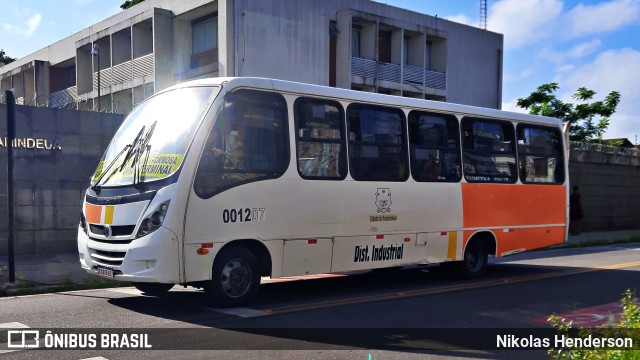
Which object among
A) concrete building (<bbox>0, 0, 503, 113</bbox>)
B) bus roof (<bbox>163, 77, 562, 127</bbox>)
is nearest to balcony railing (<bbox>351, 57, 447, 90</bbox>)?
concrete building (<bbox>0, 0, 503, 113</bbox>)

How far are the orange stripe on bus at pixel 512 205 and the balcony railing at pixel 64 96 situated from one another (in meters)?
25.4

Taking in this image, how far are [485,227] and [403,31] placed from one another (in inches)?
733

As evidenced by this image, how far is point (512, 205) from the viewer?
12.3 m

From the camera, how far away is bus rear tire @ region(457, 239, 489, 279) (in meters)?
11.6

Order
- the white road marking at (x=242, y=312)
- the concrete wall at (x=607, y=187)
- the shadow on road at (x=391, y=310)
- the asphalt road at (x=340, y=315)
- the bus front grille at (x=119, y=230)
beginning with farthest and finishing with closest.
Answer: the concrete wall at (x=607, y=187) < the white road marking at (x=242, y=312) < the bus front grille at (x=119, y=230) < the shadow on road at (x=391, y=310) < the asphalt road at (x=340, y=315)

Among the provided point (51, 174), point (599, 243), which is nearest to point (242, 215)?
point (51, 174)

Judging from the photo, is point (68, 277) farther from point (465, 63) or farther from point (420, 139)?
point (465, 63)

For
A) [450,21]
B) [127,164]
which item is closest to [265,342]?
[127,164]

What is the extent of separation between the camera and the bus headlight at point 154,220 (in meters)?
7.54

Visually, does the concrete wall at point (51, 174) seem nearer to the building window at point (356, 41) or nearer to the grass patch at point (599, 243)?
the grass patch at point (599, 243)

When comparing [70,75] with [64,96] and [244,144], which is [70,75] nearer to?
[64,96]

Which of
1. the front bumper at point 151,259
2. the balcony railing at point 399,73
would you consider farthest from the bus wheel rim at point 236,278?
the balcony railing at point 399,73

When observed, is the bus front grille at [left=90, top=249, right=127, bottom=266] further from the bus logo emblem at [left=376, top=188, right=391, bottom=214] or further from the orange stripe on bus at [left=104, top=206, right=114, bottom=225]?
the bus logo emblem at [left=376, top=188, right=391, bottom=214]

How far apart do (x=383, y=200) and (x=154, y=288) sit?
396cm
